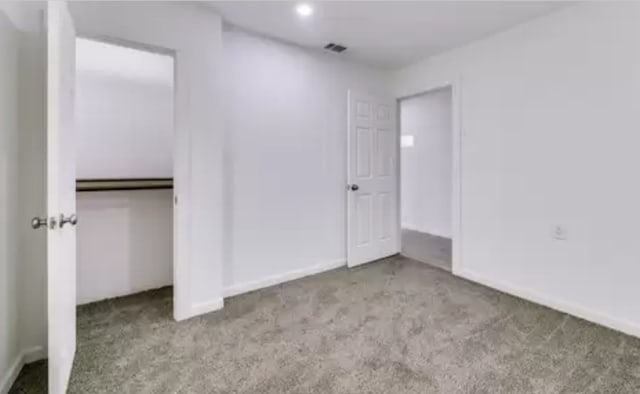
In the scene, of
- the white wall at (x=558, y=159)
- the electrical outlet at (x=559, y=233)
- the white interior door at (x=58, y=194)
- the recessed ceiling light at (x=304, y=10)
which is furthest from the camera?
the electrical outlet at (x=559, y=233)

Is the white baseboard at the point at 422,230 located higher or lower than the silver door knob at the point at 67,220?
lower

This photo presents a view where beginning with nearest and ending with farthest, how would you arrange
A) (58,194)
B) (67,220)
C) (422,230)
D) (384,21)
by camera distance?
(58,194), (67,220), (384,21), (422,230)

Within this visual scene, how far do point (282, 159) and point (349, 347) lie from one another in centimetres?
180

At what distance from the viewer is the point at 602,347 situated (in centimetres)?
208

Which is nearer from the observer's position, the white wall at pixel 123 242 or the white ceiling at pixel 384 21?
the white ceiling at pixel 384 21

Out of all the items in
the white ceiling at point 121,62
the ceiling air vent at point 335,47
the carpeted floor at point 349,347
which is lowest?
the carpeted floor at point 349,347

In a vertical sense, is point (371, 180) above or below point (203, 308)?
above

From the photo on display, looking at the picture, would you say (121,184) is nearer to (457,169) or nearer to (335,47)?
(335,47)

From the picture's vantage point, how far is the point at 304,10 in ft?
8.43

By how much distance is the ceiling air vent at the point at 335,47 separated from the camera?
3259 millimetres

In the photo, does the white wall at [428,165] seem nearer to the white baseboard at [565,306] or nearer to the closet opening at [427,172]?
the closet opening at [427,172]

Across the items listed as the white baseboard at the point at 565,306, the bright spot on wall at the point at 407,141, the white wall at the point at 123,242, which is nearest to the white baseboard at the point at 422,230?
the bright spot on wall at the point at 407,141

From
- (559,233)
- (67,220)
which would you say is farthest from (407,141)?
(67,220)

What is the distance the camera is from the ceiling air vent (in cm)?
326
